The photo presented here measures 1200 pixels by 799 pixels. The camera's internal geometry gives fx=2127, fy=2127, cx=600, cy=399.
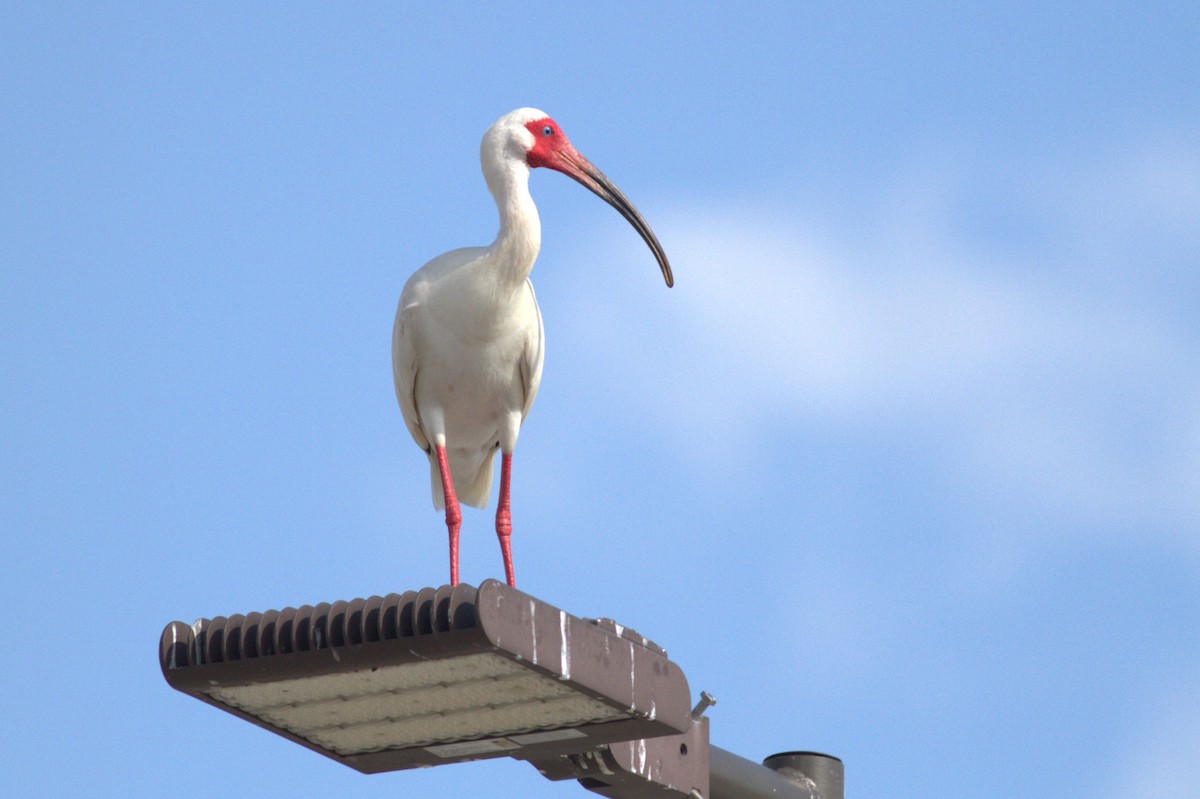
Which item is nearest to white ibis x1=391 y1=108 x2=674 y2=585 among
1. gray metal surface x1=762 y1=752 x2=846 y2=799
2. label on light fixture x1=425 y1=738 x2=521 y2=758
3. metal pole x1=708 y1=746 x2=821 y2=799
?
gray metal surface x1=762 y1=752 x2=846 y2=799

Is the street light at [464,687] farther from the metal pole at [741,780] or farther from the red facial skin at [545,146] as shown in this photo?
the red facial skin at [545,146]

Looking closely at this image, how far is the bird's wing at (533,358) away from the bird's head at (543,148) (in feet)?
2.03

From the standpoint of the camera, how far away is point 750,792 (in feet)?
19.2

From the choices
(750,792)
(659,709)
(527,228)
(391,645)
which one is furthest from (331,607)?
(527,228)

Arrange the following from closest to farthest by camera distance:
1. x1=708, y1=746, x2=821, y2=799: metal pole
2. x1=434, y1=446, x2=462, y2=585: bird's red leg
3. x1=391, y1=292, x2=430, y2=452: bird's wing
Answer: x1=708, y1=746, x2=821, y2=799: metal pole
x1=391, y1=292, x2=430, y2=452: bird's wing
x1=434, y1=446, x2=462, y2=585: bird's red leg

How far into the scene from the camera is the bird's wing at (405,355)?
35.6ft

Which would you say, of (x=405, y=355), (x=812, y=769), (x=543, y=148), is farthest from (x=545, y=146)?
(x=812, y=769)

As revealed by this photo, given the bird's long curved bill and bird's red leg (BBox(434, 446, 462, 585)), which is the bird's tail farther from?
the bird's long curved bill

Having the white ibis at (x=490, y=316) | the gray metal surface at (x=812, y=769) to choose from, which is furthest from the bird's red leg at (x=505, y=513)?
the gray metal surface at (x=812, y=769)

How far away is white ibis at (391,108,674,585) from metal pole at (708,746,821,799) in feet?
16.2

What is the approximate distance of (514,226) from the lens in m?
10.6

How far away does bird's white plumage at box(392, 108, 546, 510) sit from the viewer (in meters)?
10.6

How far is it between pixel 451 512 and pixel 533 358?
995 millimetres

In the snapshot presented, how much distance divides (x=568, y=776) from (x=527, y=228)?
535 cm
